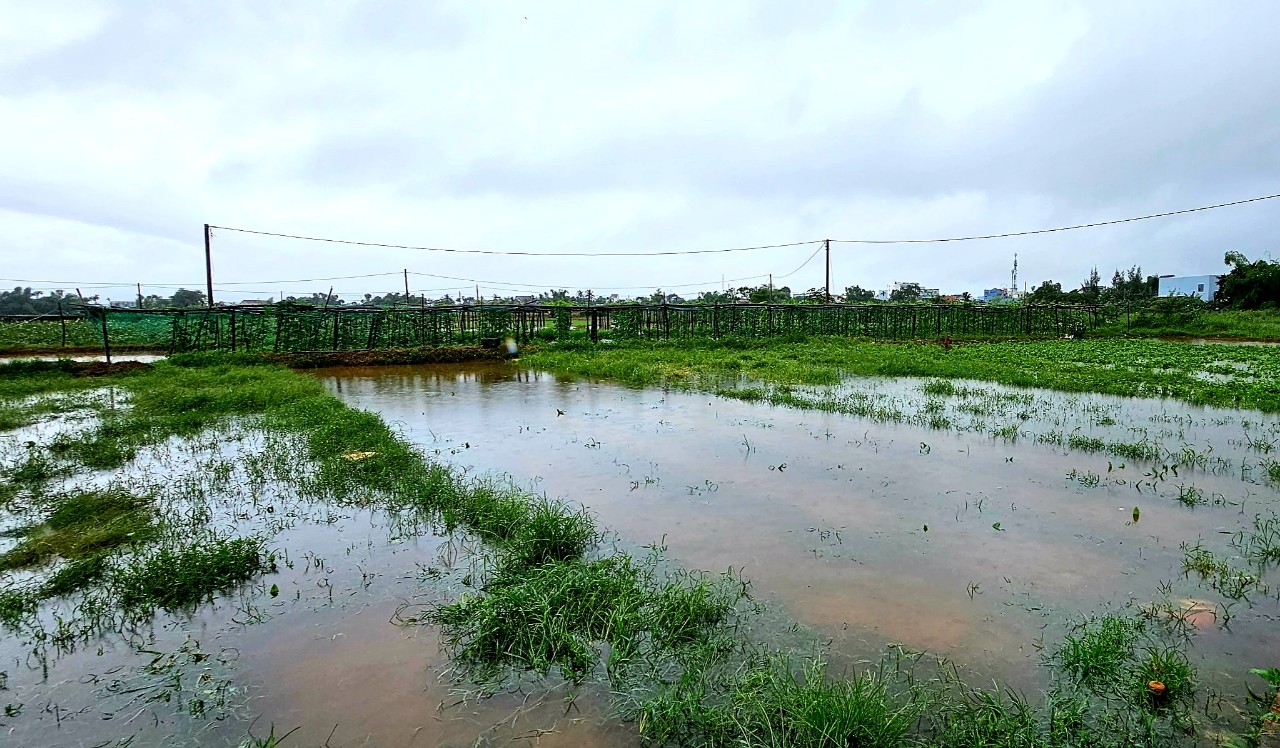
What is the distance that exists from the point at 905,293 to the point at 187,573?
5025 centimetres

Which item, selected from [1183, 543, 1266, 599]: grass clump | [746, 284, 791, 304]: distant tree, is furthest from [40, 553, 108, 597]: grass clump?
[746, 284, 791, 304]: distant tree

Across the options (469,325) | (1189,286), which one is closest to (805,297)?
(469,325)

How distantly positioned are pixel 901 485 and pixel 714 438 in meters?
3.11

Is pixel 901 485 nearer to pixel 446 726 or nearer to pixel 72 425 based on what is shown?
pixel 446 726

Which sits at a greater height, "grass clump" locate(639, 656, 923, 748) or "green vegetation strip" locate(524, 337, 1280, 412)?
"green vegetation strip" locate(524, 337, 1280, 412)

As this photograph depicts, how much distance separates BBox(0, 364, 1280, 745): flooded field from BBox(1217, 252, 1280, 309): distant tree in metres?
42.1

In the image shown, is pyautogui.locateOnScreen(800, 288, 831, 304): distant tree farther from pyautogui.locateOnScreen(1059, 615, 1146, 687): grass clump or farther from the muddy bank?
pyautogui.locateOnScreen(1059, 615, 1146, 687): grass clump

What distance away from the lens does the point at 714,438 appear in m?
9.64

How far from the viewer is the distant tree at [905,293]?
151ft

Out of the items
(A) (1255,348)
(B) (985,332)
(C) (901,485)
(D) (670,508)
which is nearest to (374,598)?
(D) (670,508)

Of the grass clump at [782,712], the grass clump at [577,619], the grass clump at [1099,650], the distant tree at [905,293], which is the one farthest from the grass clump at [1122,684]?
the distant tree at [905,293]

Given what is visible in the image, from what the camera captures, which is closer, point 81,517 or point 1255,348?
point 81,517

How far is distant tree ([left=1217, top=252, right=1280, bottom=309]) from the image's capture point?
39156 mm

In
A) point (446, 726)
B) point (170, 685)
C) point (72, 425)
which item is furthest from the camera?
point (72, 425)
